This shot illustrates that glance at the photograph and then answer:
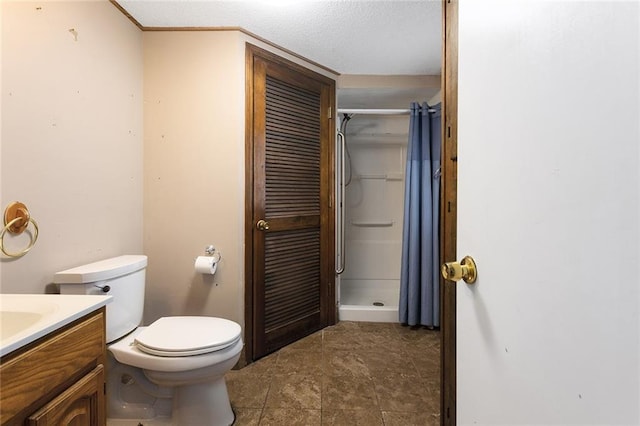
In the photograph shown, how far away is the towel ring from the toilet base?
0.85 metres

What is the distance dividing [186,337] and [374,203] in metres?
2.36

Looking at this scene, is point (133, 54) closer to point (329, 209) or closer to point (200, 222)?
point (200, 222)

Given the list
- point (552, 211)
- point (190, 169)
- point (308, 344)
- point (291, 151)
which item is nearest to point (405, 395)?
point (308, 344)

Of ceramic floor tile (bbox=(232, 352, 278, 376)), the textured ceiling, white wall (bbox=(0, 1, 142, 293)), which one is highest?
the textured ceiling

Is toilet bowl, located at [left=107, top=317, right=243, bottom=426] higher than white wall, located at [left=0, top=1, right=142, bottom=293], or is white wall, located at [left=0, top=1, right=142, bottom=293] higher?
white wall, located at [left=0, top=1, right=142, bottom=293]

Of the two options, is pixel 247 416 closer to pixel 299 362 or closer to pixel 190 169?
pixel 299 362

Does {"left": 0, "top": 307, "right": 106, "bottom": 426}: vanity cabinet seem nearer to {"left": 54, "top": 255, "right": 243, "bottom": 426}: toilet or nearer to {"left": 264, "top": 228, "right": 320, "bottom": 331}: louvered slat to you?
{"left": 54, "top": 255, "right": 243, "bottom": 426}: toilet

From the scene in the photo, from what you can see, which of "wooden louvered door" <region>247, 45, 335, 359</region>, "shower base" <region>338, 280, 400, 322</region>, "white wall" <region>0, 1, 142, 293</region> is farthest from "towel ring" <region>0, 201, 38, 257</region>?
"shower base" <region>338, 280, 400, 322</region>

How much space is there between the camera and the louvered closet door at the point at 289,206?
5.92 ft

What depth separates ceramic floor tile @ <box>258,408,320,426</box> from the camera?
4.19ft

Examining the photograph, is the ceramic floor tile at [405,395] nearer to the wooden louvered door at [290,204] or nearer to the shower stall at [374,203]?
the wooden louvered door at [290,204]

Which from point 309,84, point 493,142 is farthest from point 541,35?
point 309,84

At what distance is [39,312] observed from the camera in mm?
774

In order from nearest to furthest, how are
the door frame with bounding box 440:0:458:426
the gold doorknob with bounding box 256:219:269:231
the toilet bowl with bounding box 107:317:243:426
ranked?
the door frame with bounding box 440:0:458:426 → the toilet bowl with bounding box 107:317:243:426 → the gold doorknob with bounding box 256:219:269:231
